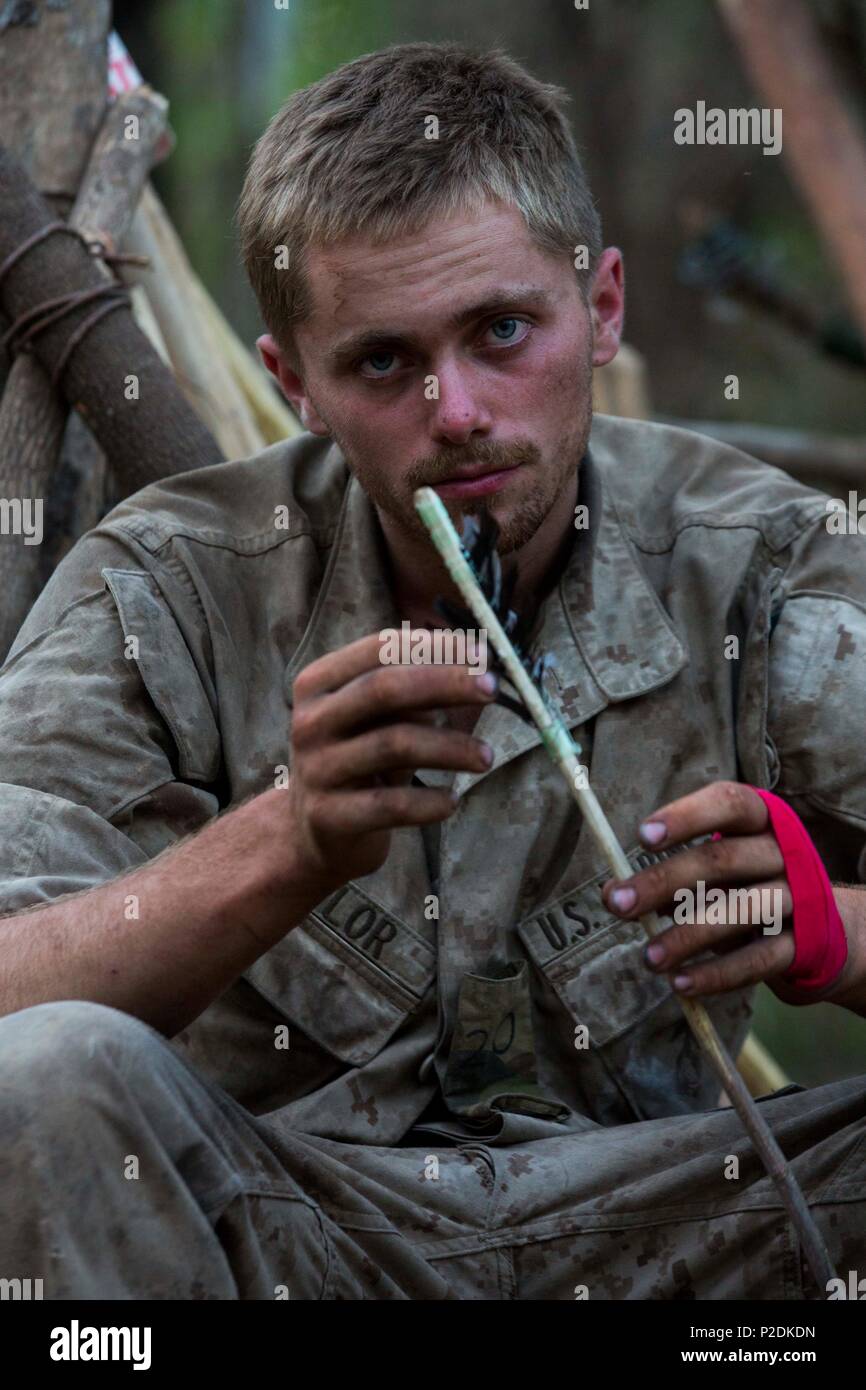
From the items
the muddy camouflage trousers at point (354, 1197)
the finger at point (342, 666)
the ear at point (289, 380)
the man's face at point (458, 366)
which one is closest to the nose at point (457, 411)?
the man's face at point (458, 366)

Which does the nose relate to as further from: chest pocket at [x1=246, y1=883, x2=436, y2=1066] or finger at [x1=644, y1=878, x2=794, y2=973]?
finger at [x1=644, y1=878, x2=794, y2=973]

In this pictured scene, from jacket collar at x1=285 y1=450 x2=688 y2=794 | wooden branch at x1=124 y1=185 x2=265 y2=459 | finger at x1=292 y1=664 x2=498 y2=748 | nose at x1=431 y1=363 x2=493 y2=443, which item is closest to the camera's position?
finger at x1=292 y1=664 x2=498 y2=748

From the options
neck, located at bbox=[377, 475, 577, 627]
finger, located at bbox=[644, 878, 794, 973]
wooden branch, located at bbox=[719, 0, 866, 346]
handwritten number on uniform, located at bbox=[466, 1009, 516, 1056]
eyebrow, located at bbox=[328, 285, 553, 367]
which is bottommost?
handwritten number on uniform, located at bbox=[466, 1009, 516, 1056]

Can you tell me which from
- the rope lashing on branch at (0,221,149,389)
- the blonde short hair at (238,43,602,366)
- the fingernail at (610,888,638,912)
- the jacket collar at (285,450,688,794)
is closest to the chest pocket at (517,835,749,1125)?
the jacket collar at (285,450,688,794)

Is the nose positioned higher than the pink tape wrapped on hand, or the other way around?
the nose

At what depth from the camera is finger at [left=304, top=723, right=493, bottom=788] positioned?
78.7 inches

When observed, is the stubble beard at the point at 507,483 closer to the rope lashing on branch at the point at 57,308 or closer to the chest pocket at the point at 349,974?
the chest pocket at the point at 349,974

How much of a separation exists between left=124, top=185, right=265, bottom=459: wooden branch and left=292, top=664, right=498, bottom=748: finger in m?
2.38

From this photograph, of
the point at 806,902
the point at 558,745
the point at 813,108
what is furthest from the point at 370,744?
the point at 813,108

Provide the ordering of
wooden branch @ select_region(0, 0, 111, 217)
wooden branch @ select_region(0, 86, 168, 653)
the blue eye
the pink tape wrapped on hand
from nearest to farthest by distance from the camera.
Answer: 1. the pink tape wrapped on hand
2. the blue eye
3. wooden branch @ select_region(0, 86, 168, 653)
4. wooden branch @ select_region(0, 0, 111, 217)

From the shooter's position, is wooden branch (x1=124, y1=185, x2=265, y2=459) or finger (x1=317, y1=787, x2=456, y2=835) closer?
finger (x1=317, y1=787, x2=456, y2=835)

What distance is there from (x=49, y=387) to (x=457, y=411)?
1527 millimetres

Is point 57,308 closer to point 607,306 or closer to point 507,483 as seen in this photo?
point 607,306

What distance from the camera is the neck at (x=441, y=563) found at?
2.98 metres
